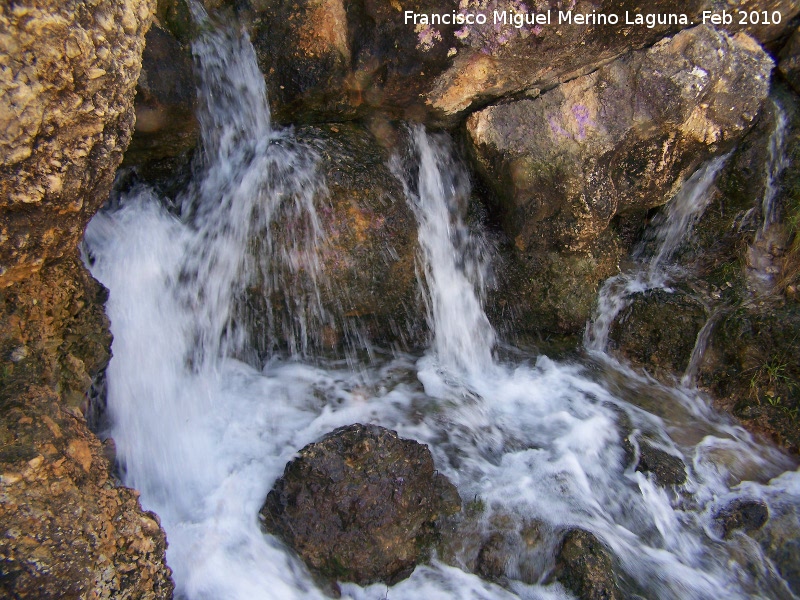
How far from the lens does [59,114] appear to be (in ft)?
6.38

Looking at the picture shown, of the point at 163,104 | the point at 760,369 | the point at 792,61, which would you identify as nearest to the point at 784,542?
the point at 760,369

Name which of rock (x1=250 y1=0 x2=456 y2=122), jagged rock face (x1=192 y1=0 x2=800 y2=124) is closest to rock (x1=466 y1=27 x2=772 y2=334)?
jagged rock face (x1=192 y1=0 x2=800 y2=124)

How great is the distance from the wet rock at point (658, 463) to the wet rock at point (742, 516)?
0.85 feet

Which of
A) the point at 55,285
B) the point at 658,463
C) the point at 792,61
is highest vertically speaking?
the point at 792,61

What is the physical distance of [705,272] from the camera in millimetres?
4164

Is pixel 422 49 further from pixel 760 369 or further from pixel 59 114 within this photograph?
pixel 760 369

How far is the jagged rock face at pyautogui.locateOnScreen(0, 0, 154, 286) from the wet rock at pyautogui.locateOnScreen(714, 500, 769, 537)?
11.3ft

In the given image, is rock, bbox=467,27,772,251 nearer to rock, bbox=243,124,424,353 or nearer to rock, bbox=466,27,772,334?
rock, bbox=466,27,772,334

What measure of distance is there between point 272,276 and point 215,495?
1271 millimetres

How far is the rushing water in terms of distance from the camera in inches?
108

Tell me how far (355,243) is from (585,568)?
2094 mm

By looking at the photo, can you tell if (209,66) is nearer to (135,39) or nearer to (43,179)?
(135,39)

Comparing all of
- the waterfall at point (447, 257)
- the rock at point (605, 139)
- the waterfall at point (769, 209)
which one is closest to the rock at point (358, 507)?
the waterfall at point (447, 257)

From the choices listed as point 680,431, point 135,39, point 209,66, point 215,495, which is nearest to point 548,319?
point 680,431
